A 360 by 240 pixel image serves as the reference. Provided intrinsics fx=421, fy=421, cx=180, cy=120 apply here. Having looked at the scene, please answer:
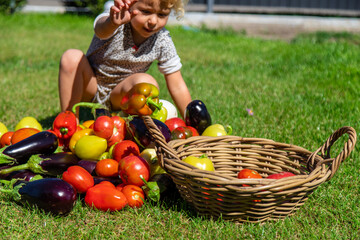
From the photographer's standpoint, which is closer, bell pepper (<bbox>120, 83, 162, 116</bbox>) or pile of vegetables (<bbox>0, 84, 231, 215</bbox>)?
pile of vegetables (<bbox>0, 84, 231, 215</bbox>)

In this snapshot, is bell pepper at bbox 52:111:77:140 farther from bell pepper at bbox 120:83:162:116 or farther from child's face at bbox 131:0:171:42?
child's face at bbox 131:0:171:42

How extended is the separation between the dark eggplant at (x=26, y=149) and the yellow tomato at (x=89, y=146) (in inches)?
6.0

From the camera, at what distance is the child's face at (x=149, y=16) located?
263 cm

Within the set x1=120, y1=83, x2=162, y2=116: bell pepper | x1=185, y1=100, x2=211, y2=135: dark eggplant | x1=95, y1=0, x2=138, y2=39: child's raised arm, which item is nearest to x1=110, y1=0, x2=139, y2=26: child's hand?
x1=95, y1=0, x2=138, y2=39: child's raised arm

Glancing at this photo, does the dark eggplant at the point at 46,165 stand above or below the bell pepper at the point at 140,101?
below

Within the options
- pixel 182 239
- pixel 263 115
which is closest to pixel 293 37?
pixel 263 115

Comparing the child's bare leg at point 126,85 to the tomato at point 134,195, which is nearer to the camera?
the tomato at point 134,195

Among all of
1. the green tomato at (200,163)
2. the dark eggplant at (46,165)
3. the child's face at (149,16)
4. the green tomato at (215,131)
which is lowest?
the green tomato at (215,131)

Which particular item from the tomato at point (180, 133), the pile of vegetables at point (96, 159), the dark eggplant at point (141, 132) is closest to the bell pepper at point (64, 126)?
the pile of vegetables at point (96, 159)

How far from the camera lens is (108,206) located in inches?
78.0

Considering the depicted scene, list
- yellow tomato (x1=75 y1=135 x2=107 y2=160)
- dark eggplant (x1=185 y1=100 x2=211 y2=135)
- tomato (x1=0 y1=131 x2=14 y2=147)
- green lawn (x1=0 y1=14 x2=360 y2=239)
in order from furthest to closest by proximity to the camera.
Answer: dark eggplant (x1=185 y1=100 x2=211 y2=135), tomato (x1=0 y1=131 x2=14 y2=147), yellow tomato (x1=75 y1=135 x2=107 y2=160), green lawn (x1=0 y1=14 x2=360 y2=239)

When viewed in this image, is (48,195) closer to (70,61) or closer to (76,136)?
(76,136)

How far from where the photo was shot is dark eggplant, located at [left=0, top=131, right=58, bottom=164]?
2.28 metres

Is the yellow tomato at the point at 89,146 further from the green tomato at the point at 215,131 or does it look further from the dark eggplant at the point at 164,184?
the green tomato at the point at 215,131
